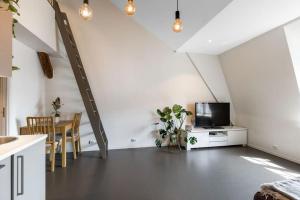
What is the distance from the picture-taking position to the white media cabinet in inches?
187

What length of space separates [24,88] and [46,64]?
0.94 meters

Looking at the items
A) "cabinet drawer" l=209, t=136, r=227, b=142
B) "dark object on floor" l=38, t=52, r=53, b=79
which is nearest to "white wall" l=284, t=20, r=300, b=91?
"cabinet drawer" l=209, t=136, r=227, b=142

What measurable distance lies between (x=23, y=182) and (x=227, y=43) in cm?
426

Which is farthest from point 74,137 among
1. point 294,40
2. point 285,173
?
point 294,40

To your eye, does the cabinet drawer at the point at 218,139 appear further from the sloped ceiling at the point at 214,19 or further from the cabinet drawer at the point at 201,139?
the sloped ceiling at the point at 214,19

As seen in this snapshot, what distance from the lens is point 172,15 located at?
3.59m

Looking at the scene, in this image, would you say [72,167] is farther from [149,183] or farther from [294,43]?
[294,43]

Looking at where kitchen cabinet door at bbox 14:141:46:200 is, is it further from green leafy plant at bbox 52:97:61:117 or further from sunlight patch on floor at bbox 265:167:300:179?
sunlight patch on floor at bbox 265:167:300:179

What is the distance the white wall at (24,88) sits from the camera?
3.00 m

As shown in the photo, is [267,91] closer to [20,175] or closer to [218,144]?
[218,144]

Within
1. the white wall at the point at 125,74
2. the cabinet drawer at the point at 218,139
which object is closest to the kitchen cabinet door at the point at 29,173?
the white wall at the point at 125,74

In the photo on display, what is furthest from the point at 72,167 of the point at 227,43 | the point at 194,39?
the point at 227,43

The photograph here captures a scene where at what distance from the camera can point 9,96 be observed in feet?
9.40

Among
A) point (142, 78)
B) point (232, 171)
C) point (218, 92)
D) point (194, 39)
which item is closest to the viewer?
point (232, 171)
